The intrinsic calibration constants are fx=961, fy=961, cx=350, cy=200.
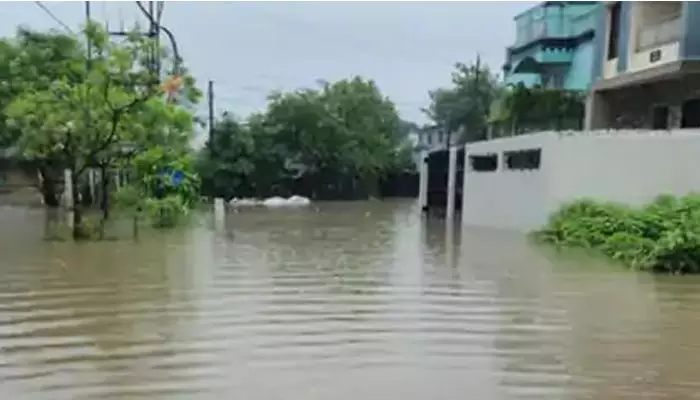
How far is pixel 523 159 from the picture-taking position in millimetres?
19422

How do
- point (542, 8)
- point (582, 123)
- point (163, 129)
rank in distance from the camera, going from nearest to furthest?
point (163, 129) < point (582, 123) < point (542, 8)

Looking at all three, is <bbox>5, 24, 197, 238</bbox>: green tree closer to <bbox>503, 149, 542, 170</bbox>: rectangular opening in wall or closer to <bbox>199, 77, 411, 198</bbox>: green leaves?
<bbox>503, 149, 542, 170</bbox>: rectangular opening in wall

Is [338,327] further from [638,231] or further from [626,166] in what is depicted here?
[626,166]

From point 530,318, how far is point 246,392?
138 inches

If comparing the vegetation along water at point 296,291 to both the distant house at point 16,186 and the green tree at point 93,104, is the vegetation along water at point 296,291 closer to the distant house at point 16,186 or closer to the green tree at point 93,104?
the green tree at point 93,104

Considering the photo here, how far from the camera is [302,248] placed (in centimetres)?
1556

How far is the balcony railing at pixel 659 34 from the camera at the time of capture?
739 inches

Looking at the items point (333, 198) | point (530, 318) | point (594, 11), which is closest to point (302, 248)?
point (530, 318)

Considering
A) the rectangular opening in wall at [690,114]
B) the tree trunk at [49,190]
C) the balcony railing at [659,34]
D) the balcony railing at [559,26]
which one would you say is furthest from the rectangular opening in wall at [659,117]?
the tree trunk at [49,190]

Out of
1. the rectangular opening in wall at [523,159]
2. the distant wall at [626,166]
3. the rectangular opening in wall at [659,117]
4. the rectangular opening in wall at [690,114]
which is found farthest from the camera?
the rectangular opening in wall at [659,117]

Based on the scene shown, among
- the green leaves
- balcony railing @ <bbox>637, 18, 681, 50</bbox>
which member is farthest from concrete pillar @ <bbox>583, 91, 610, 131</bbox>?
the green leaves

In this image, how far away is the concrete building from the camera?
1797cm

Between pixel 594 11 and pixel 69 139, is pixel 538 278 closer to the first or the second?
pixel 69 139

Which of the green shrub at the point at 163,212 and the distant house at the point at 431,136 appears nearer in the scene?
the green shrub at the point at 163,212
